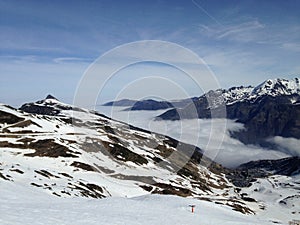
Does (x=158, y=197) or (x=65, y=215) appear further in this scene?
(x=158, y=197)

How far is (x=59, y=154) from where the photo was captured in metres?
136

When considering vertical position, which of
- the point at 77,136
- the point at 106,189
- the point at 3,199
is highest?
the point at 77,136

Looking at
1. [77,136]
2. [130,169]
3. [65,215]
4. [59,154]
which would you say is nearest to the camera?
[65,215]

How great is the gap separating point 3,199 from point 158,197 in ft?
75.7

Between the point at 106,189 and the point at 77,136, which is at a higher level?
the point at 77,136

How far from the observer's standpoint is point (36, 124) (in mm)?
181875

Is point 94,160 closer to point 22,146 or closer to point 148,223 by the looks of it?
point 22,146

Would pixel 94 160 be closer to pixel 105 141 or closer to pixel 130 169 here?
pixel 130 169

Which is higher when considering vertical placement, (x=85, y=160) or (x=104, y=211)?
(x=85, y=160)

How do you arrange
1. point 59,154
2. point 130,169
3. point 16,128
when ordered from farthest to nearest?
point 16,128 → point 130,169 → point 59,154

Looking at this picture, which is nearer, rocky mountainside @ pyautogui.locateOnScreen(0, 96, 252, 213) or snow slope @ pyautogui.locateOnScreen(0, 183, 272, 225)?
snow slope @ pyautogui.locateOnScreen(0, 183, 272, 225)

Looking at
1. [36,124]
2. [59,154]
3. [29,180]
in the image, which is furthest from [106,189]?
[36,124]

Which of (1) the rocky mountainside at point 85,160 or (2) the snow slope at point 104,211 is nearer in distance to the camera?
(2) the snow slope at point 104,211

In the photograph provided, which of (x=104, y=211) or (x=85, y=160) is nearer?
(x=104, y=211)
